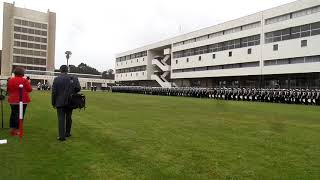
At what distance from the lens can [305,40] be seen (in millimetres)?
47125

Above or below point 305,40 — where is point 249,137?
below

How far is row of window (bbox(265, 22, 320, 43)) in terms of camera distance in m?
46.0

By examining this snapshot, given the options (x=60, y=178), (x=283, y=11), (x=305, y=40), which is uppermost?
(x=283, y=11)

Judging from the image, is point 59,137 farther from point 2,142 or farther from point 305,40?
point 305,40

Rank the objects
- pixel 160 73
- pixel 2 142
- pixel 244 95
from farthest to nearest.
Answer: pixel 160 73, pixel 244 95, pixel 2 142

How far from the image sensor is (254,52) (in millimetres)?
56656

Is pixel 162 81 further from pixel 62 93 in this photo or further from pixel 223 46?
pixel 62 93

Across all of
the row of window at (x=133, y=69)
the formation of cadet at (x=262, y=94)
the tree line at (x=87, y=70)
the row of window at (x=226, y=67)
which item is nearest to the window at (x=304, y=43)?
the row of window at (x=226, y=67)

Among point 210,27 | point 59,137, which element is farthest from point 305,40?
point 59,137

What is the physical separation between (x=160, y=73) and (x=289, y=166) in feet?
287

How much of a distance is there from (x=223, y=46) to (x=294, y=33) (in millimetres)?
16966

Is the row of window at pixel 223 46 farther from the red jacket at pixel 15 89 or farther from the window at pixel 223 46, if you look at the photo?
the red jacket at pixel 15 89

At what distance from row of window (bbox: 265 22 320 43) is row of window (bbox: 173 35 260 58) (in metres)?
2.97

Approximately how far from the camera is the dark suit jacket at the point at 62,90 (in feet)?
31.3
